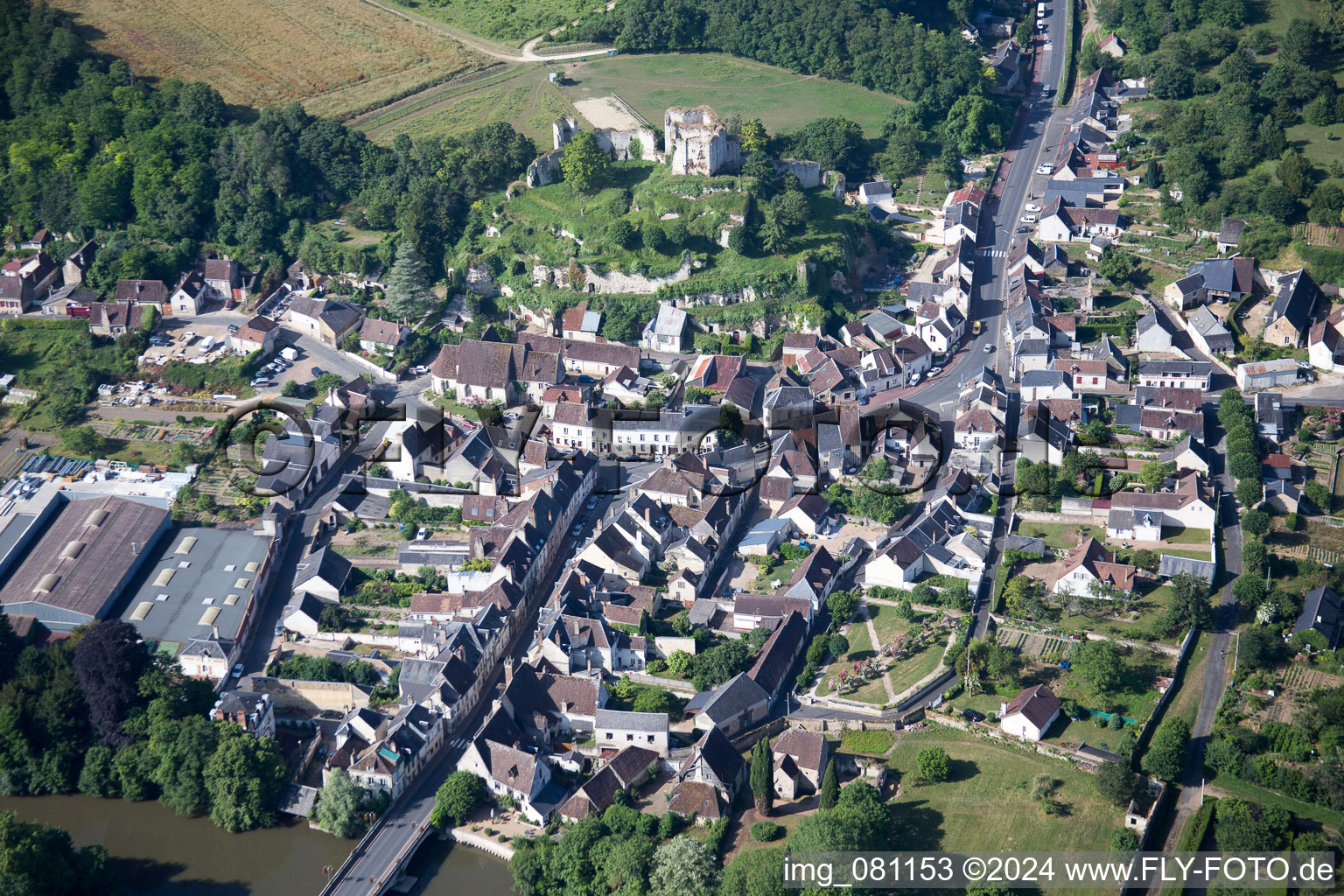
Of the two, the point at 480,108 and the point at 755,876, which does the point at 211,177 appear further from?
the point at 755,876

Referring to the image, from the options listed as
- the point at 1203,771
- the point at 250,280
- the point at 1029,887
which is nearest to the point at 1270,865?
the point at 1203,771

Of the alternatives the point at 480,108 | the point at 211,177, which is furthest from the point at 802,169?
the point at 211,177

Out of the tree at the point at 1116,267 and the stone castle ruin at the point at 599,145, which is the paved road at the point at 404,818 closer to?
the stone castle ruin at the point at 599,145

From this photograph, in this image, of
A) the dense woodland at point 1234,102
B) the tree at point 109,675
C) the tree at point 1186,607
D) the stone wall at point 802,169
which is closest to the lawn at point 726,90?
the stone wall at point 802,169

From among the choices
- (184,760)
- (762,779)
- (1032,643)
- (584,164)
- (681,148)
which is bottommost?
(184,760)

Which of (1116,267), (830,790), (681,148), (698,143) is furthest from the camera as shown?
(681,148)

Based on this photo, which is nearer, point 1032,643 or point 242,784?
point 242,784

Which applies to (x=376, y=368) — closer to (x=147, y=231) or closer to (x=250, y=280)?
(x=250, y=280)
